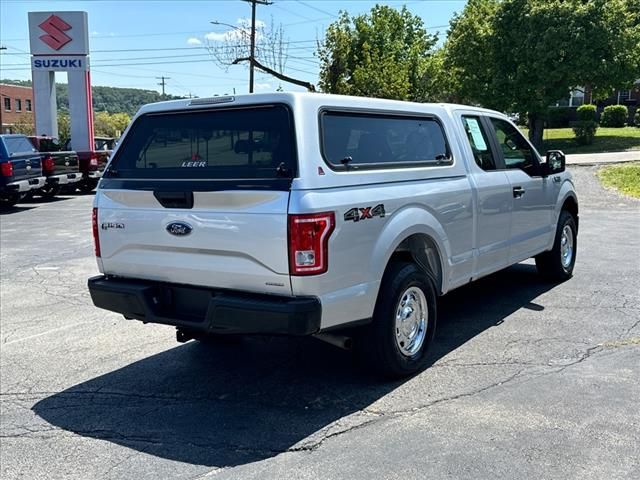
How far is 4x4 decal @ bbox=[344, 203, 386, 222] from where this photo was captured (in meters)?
4.13

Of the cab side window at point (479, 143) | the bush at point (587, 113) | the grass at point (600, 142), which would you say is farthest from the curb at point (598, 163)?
the cab side window at point (479, 143)

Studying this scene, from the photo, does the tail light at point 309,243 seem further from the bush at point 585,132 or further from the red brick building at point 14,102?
the red brick building at point 14,102

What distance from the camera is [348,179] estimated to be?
426 centimetres

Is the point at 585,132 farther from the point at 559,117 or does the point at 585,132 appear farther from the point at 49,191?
the point at 49,191

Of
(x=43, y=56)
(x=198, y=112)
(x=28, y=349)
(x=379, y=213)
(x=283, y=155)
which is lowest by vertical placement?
(x=28, y=349)

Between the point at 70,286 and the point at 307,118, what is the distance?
5.44 m

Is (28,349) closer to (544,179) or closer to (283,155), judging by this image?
(283,155)

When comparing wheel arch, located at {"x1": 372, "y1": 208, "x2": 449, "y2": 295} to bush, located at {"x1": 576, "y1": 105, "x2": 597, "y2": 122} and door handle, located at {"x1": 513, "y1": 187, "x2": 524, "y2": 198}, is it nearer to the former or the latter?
door handle, located at {"x1": 513, "y1": 187, "x2": 524, "y2": 198}

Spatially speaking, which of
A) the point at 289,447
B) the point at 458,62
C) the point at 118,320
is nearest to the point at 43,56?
the point at 458,62

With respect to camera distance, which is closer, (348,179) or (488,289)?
(348,179)

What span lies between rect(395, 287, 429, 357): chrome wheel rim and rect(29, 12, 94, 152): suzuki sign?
2474cm

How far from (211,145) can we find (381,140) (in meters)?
1.25

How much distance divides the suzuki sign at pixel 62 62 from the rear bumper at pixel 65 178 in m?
8.13

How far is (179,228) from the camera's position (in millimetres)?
4355
